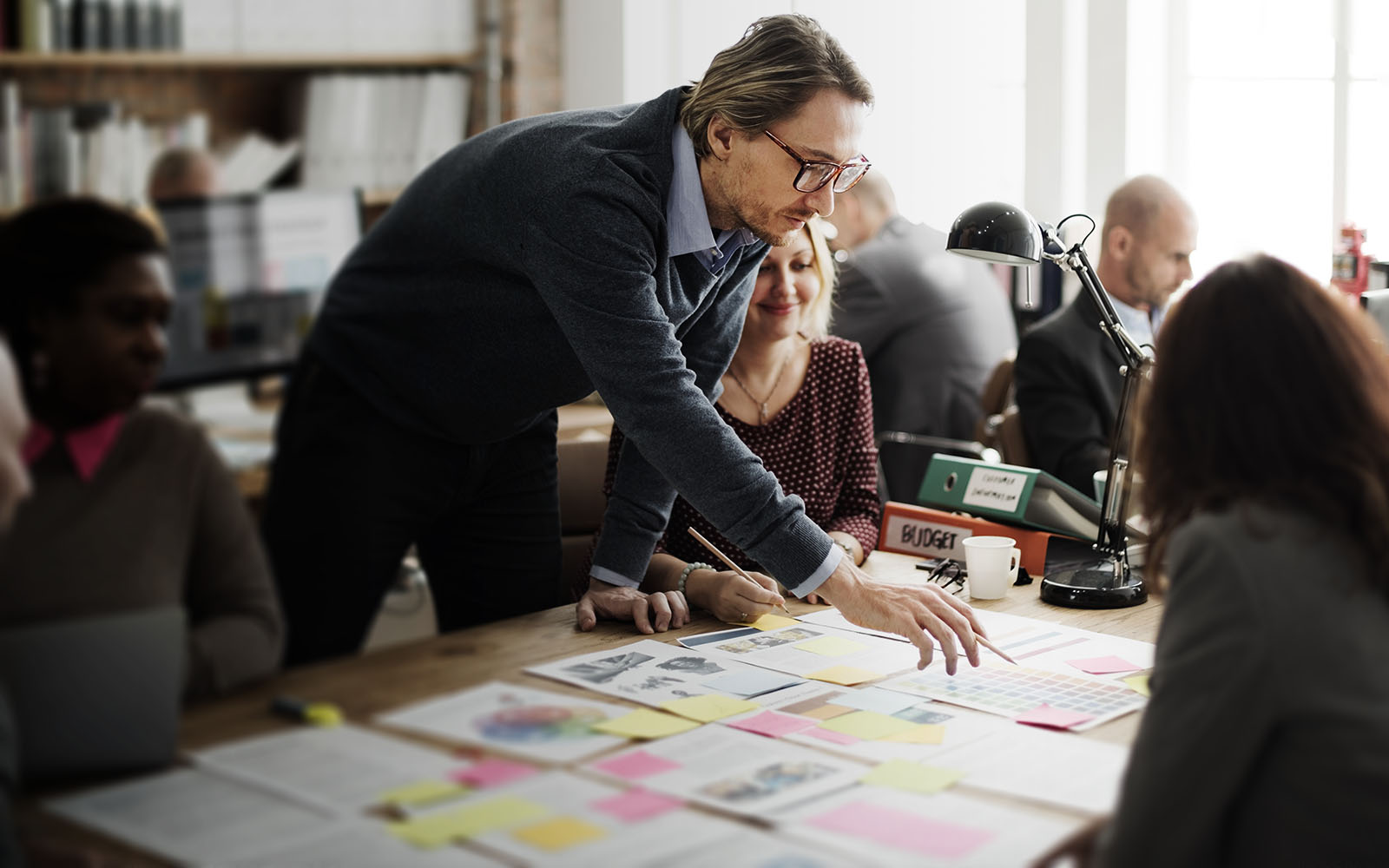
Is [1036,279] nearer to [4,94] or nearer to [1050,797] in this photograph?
[1050,797]

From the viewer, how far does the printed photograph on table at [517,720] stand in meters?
1.34

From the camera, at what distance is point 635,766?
1.33 metres

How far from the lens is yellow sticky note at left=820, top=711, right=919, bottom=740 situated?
1462mm

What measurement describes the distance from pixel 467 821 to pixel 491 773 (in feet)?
0.30

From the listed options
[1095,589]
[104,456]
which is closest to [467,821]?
[104,456]

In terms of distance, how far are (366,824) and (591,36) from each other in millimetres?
2072

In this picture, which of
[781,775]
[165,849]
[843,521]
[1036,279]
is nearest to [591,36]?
[843,521]

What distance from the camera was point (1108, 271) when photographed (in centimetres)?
362

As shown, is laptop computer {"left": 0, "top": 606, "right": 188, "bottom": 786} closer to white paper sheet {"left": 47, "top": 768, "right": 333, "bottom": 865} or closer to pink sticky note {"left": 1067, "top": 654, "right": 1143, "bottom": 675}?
white paper sheet {"left": 47, "top": 768, "right": 333, "bottom": 865}

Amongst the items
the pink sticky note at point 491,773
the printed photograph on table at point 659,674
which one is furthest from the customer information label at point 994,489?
the pink sticky note at point 491,773

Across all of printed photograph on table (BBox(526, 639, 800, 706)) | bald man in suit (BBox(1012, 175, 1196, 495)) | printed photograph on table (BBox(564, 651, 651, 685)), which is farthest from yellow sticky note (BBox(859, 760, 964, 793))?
bald man in suit (BBox(1012, 175, 1196, 495))

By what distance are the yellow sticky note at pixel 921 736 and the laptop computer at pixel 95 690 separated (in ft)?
2.27

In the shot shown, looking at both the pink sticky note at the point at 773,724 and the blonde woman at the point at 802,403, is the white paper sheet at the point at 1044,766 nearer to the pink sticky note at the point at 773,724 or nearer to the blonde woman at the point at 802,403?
the pink sticky note at the point at 773,724

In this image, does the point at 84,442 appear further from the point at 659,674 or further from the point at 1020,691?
the point at 1020,691
